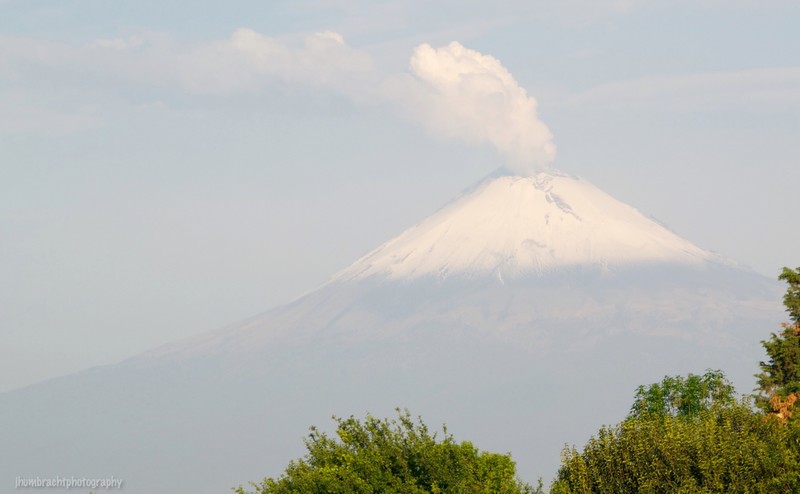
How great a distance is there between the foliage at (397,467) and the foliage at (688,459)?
2804mm

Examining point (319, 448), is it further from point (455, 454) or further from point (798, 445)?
point (798, 445)

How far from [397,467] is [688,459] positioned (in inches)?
457

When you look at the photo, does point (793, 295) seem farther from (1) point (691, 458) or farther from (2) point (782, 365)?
(1) point (691, 458)

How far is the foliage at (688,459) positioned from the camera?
158 feet

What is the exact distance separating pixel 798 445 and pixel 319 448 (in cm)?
1871

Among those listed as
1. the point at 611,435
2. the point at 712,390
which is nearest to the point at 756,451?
the point at 611,435

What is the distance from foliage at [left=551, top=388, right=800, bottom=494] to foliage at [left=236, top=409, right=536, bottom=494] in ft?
9.20

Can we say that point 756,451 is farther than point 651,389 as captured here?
No

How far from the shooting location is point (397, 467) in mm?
55188

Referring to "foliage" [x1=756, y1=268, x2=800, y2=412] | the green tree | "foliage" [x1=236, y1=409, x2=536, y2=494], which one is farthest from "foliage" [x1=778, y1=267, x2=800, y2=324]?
"foliage" [x1=236, y1=409, x2=536, y2=494]

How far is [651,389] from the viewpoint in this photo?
65.9 metres

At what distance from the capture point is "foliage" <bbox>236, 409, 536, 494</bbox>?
52688 mm

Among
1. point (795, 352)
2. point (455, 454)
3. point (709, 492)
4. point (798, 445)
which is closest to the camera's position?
point (709, 492)

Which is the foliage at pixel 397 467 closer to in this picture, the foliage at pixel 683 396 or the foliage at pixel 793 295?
the foliage at pixel 683 396
